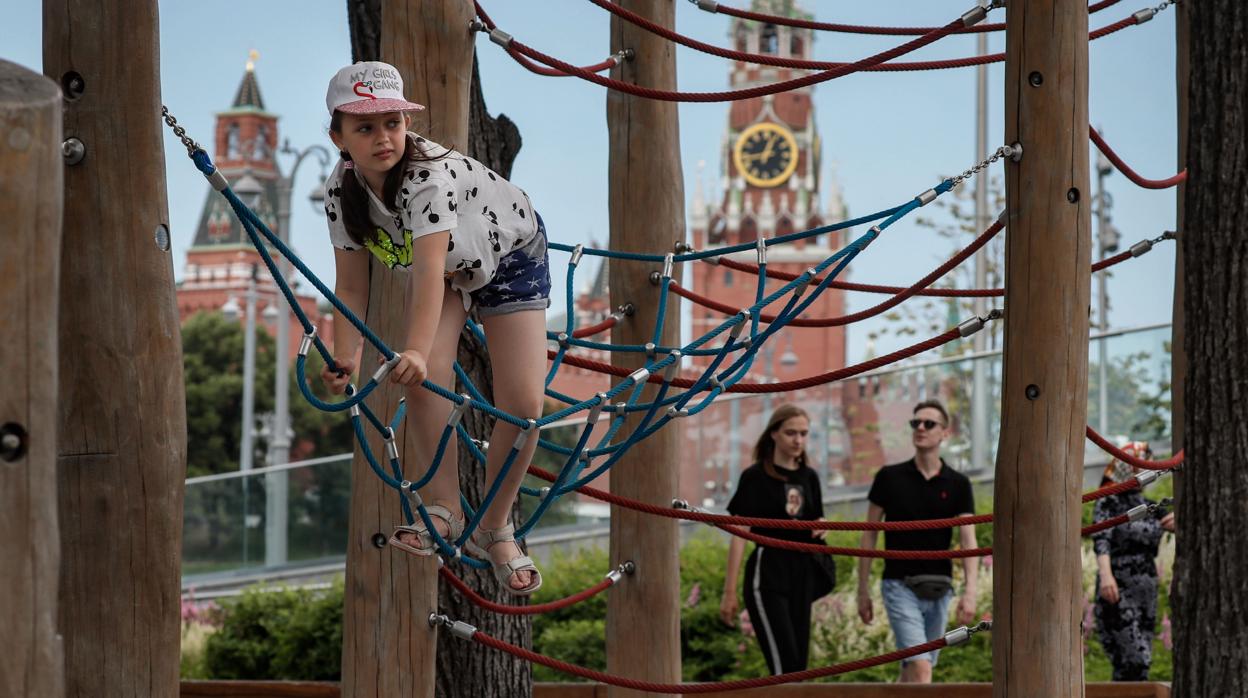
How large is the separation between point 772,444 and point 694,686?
6.46ft

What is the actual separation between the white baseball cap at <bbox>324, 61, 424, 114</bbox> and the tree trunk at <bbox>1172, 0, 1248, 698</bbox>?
6.78ft

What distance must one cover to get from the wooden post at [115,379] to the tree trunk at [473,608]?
8.10 ft

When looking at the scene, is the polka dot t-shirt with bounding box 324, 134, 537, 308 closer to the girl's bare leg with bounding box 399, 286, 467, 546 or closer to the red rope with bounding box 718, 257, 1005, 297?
the girl's bare leg with bounding box 399, 286, 467, 546

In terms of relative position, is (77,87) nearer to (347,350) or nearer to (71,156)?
(71,156)

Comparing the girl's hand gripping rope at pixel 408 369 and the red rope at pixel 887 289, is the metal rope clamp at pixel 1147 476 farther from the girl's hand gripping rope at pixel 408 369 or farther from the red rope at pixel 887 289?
the girl's hand gripping rope at pixel 408 369

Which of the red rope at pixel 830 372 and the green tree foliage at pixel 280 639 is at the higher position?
the red rope at pixel 830 372

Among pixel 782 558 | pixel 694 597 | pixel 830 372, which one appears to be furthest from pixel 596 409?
pixel 694 597

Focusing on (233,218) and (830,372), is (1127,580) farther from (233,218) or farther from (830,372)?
(233,218)

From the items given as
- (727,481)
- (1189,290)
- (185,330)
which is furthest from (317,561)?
(185,330)

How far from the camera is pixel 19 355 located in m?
2.16

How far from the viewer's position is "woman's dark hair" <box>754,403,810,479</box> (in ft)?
20.9

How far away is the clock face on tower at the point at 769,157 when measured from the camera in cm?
7544

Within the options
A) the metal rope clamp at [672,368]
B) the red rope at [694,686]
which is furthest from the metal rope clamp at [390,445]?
the metal rope clamp at [672,368]

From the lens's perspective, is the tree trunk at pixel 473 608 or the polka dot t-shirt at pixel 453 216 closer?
the polka dot t-shirt at pixel 453 216
